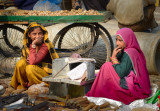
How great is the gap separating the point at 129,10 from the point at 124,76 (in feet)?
11.1

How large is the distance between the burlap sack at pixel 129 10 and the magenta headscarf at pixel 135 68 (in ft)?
9.77

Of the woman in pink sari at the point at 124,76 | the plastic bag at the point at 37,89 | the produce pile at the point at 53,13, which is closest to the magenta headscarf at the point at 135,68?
the woman in pink sari at the point at 124,76

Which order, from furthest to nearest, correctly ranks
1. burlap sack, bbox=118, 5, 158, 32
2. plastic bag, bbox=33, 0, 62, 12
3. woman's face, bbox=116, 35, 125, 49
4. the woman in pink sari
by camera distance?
plastic bag, bbox=33, 0, 62, 12 < burlap sack, bbox=118, 5, 158, 32 < woman's face, bbox=116, 35, 125, 49 < the woman in pink sari

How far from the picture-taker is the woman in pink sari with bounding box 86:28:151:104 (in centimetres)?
415

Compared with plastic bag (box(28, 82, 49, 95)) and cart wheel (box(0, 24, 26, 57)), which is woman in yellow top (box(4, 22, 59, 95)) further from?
cart wheel (box(0, 24, 26, 57))

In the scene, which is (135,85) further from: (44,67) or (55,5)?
(55,5)

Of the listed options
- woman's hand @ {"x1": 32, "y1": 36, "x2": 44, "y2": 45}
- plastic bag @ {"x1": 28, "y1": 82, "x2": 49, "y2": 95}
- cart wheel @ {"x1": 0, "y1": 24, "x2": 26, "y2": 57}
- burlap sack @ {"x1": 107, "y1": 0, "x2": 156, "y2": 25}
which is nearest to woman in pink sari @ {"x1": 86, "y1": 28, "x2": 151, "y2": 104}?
plastic bag @ {"x1": 28, "y1": 82, "x2": 49, "y2": 95}

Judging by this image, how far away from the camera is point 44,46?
16.8 ft

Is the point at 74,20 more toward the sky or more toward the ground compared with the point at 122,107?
more toward the sky

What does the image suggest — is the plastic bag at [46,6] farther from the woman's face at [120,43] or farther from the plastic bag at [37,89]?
the woman's face at [120,43]

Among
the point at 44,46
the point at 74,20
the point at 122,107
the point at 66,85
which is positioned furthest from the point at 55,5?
the point at 122,107

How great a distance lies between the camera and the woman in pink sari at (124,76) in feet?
13.6

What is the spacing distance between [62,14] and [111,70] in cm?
231

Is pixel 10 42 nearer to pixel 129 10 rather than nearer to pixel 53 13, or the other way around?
pixel 53 13
